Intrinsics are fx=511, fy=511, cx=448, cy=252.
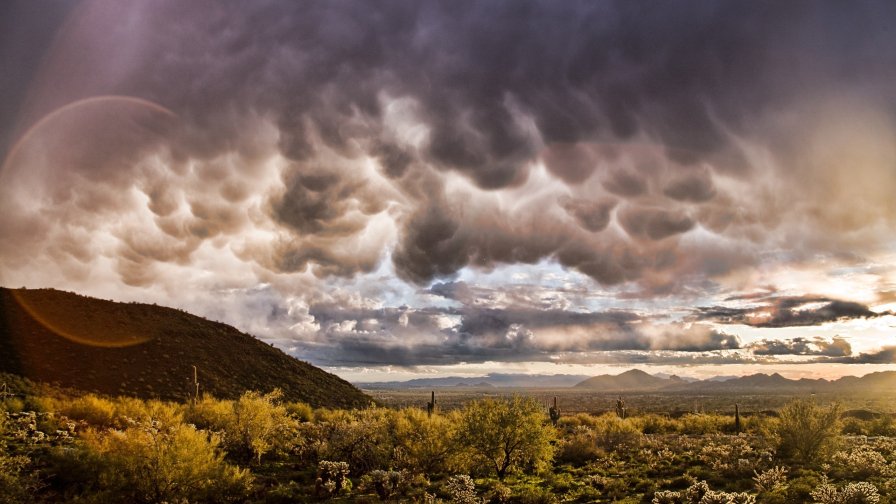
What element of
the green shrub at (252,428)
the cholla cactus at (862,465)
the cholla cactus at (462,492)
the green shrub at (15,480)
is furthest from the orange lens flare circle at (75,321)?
the cholla cactus at (862,465)

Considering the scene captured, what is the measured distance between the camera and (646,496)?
70.3 feet

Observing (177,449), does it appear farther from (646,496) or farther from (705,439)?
(705,439)

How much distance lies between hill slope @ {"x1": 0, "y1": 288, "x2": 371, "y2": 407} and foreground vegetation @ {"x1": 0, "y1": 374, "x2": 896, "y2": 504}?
21680mm

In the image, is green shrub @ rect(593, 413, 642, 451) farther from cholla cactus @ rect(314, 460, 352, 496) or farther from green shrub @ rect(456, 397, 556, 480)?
cholla cactus @ rect(314, 460, 352, 496)

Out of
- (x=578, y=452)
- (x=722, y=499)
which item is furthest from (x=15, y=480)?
(x=578, y=452)

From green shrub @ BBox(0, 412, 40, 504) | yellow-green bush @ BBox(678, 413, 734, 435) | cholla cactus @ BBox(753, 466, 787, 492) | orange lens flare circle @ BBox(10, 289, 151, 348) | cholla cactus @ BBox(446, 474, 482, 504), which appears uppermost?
orange lens flare circle @ BBox(10, 289, 151, 348)

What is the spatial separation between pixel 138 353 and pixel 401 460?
44432 mm

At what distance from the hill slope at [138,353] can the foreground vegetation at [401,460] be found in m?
21.7

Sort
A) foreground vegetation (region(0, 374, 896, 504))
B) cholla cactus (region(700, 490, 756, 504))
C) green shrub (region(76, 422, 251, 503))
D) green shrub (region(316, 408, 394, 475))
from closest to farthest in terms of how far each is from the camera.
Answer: green shrub (region(76, 422, 251, 503)) < cholla cactus (region(700, 490, 756, 504)) < foreground vegetation (region(0, 374, 896, 504)) < green shrub (region(316, 408, 394, 475))

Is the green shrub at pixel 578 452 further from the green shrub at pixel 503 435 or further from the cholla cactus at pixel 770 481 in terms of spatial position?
the cholla cactus at pixel 770 481

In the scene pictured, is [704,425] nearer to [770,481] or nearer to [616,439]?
[616,439]

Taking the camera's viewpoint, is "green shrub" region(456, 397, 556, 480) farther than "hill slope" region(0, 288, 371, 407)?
No

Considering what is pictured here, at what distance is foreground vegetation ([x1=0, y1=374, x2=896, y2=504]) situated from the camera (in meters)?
17.5

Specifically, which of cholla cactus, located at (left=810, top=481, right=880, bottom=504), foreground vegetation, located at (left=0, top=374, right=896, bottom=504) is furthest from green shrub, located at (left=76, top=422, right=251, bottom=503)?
cholla cactus, located at (left=810, top=481, right=880, bottom=504)
